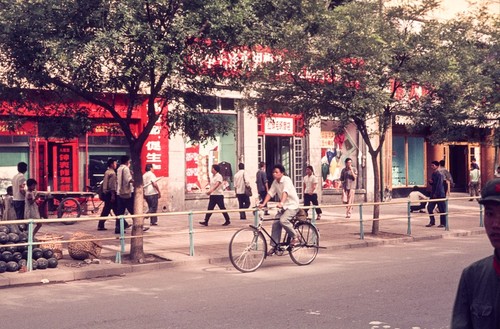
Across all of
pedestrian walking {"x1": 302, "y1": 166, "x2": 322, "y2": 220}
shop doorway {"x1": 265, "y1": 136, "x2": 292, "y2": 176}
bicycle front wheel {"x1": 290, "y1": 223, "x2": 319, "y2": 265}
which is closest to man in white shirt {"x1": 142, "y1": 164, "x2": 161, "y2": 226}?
pedestrian walking {"x1": 302, "y1": 166, "x2": 322, "y2": 220}

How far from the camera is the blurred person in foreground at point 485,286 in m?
2.30

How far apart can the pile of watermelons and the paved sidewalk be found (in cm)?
18

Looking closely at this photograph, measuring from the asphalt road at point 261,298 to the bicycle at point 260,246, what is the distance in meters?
0.21

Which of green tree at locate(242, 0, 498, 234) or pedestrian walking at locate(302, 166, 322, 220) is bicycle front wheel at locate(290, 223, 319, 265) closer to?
green tree at locate(242, 0, 498, 234)

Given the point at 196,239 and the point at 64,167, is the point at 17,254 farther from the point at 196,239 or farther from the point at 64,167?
the point at 64,167

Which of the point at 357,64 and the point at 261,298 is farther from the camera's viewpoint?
the point at 357,64

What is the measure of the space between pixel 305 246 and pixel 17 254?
4.97 m

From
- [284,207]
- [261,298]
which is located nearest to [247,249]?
[284,207]

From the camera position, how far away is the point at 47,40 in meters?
10.8

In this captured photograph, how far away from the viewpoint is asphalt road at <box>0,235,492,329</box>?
23.7 ft

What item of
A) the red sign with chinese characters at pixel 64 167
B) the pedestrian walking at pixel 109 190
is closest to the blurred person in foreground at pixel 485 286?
the pedestrian walking at pixel 109 190

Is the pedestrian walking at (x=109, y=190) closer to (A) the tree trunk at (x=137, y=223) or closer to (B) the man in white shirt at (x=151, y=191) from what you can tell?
(B) the man in white shirt at (x=151, y=191)

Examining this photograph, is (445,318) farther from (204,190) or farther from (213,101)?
(204,190)

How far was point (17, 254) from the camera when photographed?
10.8m
